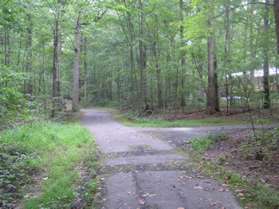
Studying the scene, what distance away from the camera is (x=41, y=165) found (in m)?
8.59

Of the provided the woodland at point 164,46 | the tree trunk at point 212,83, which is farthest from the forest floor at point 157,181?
the tree trunk at point 212,83

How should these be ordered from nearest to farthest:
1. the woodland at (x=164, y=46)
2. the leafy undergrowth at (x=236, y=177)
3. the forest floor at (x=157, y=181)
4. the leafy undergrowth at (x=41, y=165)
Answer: the leafy undergrowth at (x=236, y=177), the forest floor at (x=157, y=181), the leafy undergrowth at (x=41, y=165), the woodland at (x=164, y=46)

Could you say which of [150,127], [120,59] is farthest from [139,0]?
[120,59]

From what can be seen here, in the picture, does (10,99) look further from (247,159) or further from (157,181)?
(247,159)

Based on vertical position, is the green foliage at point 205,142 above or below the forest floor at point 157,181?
above

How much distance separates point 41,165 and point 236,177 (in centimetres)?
435

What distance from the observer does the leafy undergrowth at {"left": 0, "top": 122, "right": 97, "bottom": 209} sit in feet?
20.5

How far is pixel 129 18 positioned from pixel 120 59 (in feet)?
44.8

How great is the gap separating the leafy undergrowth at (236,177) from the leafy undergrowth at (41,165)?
103 inches

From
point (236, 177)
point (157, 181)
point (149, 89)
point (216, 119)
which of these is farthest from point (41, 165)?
point (149, 89)

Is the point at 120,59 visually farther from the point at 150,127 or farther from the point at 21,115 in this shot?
the point at 21,115

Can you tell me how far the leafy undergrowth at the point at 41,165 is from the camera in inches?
246

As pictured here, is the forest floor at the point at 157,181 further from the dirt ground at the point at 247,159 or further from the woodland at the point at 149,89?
the dirt ground at the point at 247,159

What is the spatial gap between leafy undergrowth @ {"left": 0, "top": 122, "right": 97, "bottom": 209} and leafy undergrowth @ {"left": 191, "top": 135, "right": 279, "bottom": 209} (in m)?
2.63
